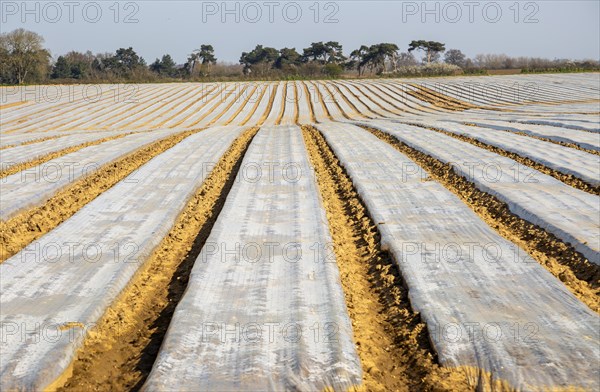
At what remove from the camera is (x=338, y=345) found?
3.48 metres

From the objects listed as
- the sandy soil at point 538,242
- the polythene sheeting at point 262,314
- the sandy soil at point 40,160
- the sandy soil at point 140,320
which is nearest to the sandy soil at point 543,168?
the sandy soil at point 538,242

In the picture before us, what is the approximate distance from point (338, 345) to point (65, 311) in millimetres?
2039

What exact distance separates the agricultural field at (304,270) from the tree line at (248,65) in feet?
146

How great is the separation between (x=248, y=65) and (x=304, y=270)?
73576mm

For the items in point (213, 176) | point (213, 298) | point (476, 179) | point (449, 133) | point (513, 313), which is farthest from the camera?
point (449, 133)

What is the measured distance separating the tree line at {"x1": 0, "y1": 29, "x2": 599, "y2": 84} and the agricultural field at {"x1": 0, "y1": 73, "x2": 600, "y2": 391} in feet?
146

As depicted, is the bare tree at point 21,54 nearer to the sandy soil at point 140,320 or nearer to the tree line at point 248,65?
the tree line at point 248,65

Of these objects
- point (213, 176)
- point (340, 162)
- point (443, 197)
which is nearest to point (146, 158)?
point (213, 176)

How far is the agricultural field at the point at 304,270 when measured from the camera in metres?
3.34

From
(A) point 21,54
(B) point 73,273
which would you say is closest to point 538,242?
(B) point 73,273

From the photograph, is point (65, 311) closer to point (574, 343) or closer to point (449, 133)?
point (574, 343)

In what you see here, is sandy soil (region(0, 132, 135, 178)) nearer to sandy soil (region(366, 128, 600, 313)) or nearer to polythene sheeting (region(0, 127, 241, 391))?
polythene sheeting (region(0, 127, 241, 391))

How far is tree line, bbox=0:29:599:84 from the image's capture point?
51.3 meters

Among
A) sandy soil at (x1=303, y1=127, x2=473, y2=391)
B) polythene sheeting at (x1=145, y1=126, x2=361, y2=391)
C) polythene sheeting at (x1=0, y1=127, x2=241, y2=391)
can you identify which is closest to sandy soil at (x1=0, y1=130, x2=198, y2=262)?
polythene sheeting at (x1=0, y1=127, x2=241, y2=391)
